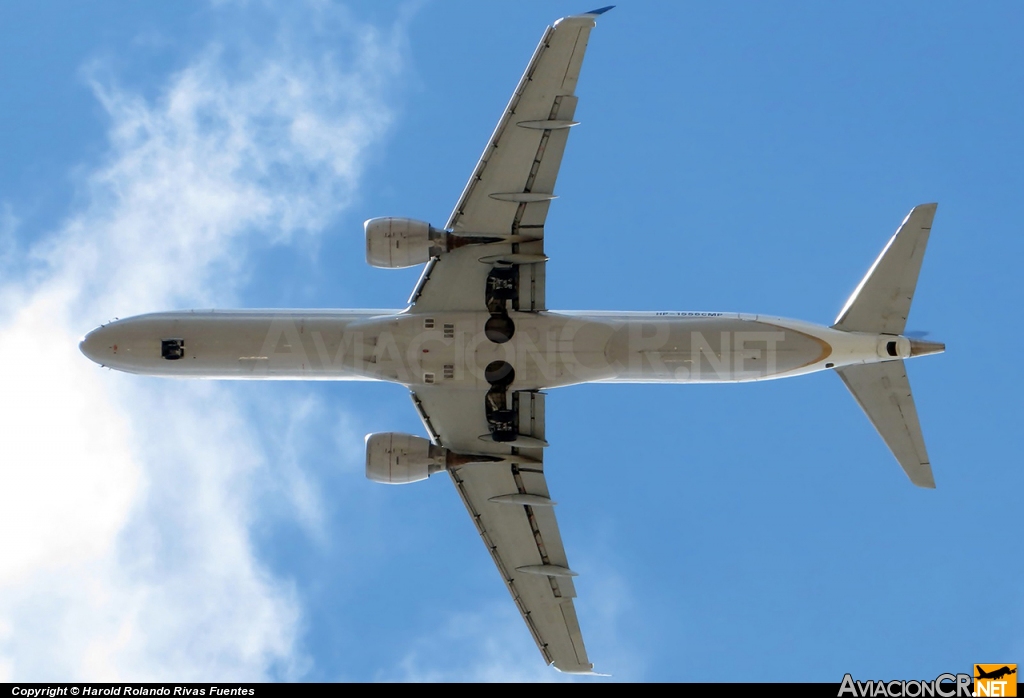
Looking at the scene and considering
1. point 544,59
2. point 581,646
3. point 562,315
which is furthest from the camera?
point 581,646

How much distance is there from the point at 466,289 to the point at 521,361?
2.79 m

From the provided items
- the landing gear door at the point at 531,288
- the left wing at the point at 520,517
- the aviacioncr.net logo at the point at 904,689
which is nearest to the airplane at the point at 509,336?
the landing gear door at the point at 531,288

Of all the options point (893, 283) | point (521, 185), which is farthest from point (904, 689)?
point (521, 185)

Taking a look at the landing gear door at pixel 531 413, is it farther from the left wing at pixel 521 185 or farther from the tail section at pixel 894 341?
the tail section at pixel 894 341

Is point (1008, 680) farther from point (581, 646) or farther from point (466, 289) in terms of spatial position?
point (466, 289)

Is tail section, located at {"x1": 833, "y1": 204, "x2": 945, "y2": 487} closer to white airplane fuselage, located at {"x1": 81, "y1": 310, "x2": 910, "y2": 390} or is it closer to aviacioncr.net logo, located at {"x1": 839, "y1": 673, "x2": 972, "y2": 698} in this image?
white airplane fuselage, located at {"x1": 81, "y1": 310, "x2": 910, "y2": 390}

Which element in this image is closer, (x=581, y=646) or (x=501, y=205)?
(x=501, y=205)

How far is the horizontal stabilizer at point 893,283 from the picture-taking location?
95.8 feet

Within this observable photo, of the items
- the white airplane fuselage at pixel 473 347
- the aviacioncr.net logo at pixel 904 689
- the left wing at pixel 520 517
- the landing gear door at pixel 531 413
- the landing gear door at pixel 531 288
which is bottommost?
the aviacioncr.net logo at pixel 904 689

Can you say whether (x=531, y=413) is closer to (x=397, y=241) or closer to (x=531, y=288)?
(x=531, y=288)

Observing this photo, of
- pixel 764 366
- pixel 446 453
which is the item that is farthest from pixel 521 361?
pixel 764 366

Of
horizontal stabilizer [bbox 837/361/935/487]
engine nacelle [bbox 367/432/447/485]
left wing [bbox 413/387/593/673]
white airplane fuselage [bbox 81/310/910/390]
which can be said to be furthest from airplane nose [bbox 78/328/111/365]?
horizontal stabilizer [bbox 837/361/935/487]

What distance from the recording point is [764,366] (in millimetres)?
29531

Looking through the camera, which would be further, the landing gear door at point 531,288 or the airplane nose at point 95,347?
the airplane nose at point 95,347
